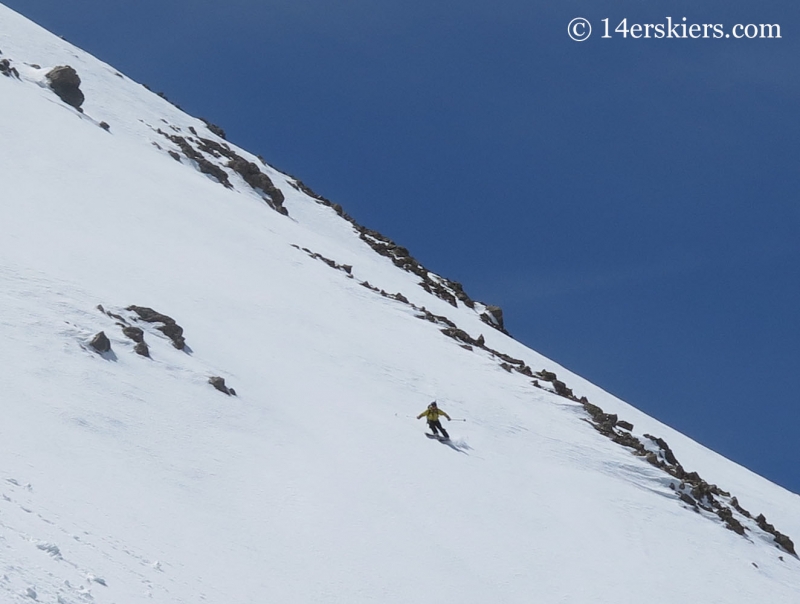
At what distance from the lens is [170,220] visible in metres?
34.1

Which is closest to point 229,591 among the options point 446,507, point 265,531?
→ point 265,531

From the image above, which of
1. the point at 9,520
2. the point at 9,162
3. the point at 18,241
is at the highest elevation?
the point at 9,162

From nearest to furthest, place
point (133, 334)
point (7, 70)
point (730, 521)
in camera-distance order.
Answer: point (133, 334) → point (730, 521) → point (7, 70)

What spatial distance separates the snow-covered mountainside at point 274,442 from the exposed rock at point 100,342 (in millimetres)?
42

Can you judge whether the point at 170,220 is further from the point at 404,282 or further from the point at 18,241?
the point at 404,282

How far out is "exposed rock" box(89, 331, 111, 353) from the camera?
19234 mm

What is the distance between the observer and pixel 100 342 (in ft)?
63.3

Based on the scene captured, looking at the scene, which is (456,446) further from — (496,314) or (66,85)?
(66,85)

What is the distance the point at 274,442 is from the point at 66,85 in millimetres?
32014

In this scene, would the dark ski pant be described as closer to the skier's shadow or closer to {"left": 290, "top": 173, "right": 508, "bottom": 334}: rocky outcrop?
the skier's shadow

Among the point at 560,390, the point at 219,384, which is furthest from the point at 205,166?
the point at 219,384

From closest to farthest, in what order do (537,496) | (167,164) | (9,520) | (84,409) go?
(9,520)
(84,409)
(537,496)
(167,164)

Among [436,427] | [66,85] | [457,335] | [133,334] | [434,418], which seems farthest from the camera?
[66,85]

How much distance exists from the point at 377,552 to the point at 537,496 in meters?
7.46
